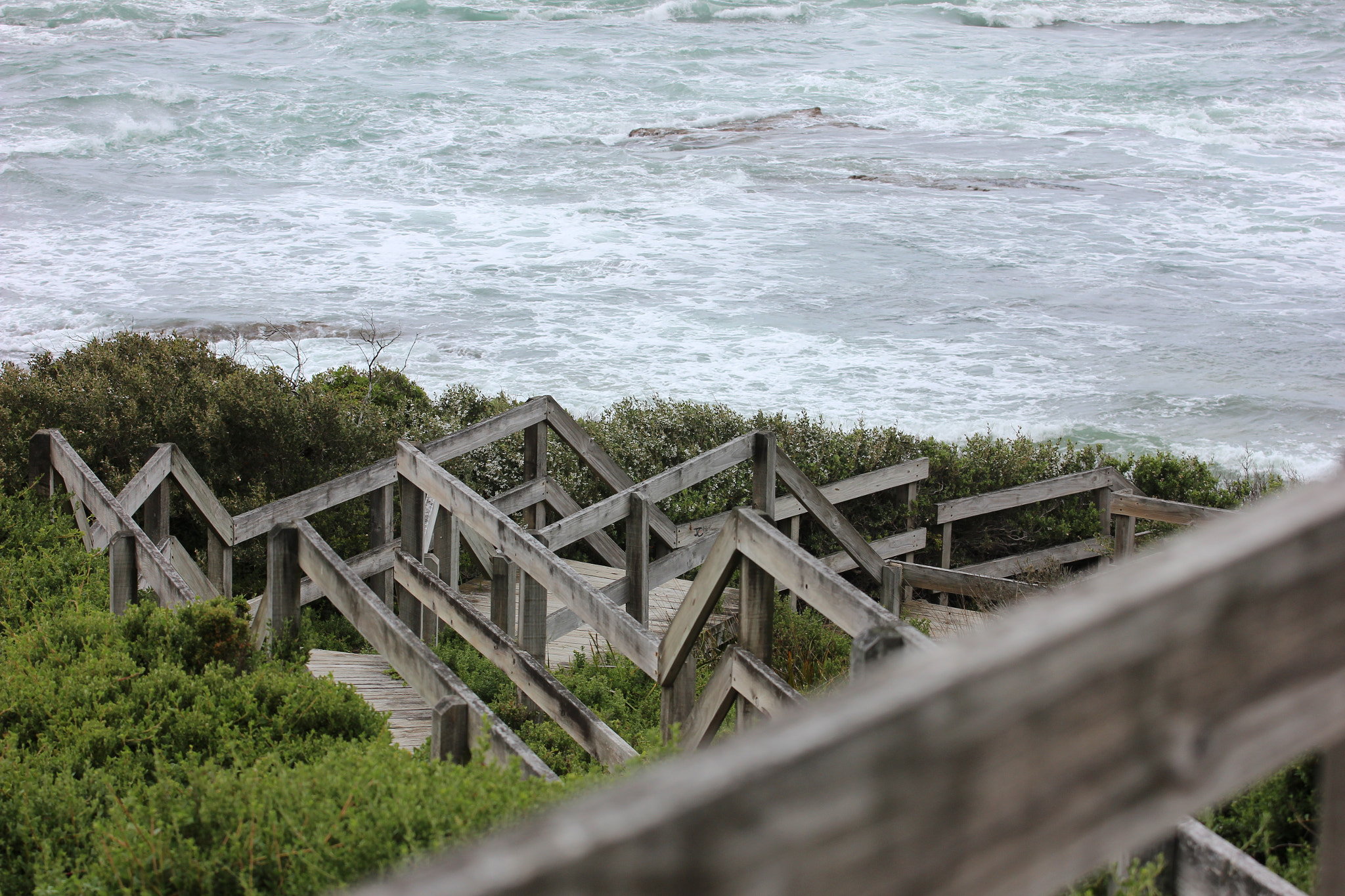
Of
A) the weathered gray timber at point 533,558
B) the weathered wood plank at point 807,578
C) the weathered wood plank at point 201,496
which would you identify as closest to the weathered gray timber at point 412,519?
the weathered gray timber at point 533,558

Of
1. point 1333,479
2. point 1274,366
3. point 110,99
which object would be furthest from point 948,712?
point 110,99

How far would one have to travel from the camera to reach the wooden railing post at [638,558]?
20.0ft

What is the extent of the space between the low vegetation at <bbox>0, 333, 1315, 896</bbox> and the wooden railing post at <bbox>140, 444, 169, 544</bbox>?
49 centimetres

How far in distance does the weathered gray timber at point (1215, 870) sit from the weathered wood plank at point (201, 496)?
5217 mm

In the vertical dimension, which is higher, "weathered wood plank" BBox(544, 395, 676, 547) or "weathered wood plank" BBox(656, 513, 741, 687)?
"weathered wood plank" BBox(656, 513, 741, 687)

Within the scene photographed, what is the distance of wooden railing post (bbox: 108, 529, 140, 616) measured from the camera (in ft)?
16.3

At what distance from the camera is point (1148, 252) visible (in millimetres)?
22406

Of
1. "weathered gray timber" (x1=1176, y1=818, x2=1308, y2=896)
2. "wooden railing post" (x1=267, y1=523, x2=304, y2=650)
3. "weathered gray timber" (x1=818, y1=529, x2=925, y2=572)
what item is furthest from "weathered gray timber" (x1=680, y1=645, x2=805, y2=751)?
"weathered gray timber" (x1=818, y1=529, x2=925, y2=572)

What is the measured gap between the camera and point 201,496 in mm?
6508

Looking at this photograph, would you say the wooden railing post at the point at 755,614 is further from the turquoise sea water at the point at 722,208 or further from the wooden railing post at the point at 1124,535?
the turquoise sea water at the point at 722,208

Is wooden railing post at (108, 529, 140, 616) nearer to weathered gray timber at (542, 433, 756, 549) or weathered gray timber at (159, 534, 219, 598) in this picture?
weathered gray timber at (159, 534, 219, 598)

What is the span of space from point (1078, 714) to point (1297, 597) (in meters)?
0.20

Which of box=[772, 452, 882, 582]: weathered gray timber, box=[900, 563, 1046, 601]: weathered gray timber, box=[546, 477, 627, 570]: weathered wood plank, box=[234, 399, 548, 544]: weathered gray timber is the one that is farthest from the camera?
box=[900, 563, 1046, 601]: weathered gray timber

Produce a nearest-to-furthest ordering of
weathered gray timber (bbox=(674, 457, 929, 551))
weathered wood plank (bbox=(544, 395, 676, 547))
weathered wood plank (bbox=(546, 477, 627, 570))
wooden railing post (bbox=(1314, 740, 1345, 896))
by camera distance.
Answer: wooden railing post (bbox=(1314, 740, 1345, 896)), weathered wood plank (bbox=(544, 395, 676, 547)), weathered wood plank (bbox=(546, 477, 627, 570)), weathered gray timber (bbox=(674, 457, 929, 551))
